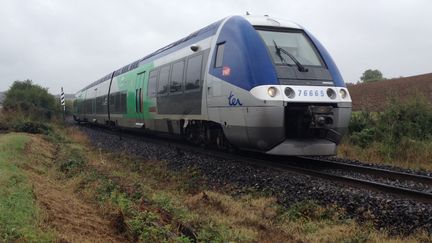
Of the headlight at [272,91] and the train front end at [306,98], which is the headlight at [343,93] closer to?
the train front end at [306,98]

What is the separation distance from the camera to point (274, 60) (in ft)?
31.4

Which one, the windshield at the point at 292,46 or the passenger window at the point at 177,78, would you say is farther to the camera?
the passenger window at the point at 177,78

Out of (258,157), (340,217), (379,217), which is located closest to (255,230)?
(340,217)

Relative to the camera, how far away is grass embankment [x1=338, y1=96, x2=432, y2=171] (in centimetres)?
1212

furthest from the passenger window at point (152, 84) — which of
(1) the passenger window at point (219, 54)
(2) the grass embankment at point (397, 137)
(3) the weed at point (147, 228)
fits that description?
(3) the weed at point (147, 228)

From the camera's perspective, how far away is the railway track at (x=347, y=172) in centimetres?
682

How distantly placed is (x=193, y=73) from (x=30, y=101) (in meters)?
31.5

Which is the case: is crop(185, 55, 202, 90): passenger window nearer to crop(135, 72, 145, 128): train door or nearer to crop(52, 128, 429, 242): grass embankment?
crop(52, 128, 429, 242): grass embankment

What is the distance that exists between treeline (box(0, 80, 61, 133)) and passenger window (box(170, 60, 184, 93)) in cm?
1292

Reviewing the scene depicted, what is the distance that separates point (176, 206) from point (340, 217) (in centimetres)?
229

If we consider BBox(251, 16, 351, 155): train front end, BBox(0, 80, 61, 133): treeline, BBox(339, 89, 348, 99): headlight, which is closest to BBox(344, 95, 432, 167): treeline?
BBox(339, 89, 348, 99): headlight

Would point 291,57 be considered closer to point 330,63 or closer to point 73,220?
point 330,63

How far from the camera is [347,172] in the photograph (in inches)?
363

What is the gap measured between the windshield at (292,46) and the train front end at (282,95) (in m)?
0.02
